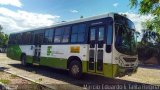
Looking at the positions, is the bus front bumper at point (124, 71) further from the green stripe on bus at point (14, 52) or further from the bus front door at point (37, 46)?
the green stripe on bus at point (14, 52)

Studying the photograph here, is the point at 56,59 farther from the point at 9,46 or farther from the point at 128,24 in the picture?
the point at 9,46

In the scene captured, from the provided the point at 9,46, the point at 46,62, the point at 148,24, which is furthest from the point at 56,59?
the point at 9,46

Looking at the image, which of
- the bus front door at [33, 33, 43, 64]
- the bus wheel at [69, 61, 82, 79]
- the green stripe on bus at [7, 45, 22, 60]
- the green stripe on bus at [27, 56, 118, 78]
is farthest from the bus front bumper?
the green stripe on bus at [7, 45, 22, 60]

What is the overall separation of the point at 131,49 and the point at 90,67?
239 cm

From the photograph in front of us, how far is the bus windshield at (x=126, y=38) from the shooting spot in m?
12.6

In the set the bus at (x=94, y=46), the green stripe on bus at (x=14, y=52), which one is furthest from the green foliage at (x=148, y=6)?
the green stripe on bus at (x=14, y=52)

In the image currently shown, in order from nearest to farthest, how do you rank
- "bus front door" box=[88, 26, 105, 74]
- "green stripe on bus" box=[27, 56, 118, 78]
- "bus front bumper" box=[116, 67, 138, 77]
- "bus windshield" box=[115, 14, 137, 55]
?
"green stripe on bus" box=[27, 56, 118, 78], "bus front bumper" box=[116, 67, 138, 77], "bus windshield" box=[115, 14, 137, 55], "bus front door" box=[88, 26, 105, 74]

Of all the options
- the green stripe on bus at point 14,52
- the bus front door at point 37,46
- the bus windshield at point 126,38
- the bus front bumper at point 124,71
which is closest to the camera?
the bus front bumper at point 124,71

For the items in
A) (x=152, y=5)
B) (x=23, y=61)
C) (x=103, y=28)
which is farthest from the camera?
(x=23, y=61)

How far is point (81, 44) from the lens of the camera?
14.5 meters

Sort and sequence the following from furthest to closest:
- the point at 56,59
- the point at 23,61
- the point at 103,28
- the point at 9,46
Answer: the point at 9,46 → the point at 23,61 → the point at 56,59 → the point at 103,28

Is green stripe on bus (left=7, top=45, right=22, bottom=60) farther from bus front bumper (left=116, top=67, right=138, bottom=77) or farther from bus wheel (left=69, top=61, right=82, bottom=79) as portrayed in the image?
bus front bumper (left=116, top=67, right=138, bottom=77)

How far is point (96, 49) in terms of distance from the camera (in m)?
→ 13.4

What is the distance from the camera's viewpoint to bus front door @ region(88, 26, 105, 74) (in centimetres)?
1301
